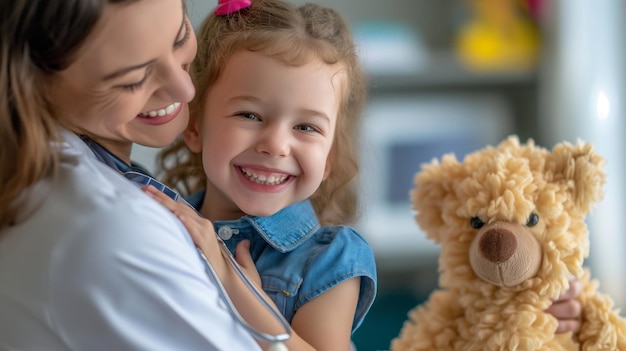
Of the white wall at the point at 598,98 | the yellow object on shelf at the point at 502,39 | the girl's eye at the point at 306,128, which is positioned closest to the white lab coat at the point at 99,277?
the girl's eye at the point at 306,128

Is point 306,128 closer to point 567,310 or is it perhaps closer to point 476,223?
point 476,223

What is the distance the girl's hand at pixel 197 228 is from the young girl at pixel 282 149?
0.13 meters

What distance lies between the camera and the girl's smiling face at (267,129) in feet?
3.38

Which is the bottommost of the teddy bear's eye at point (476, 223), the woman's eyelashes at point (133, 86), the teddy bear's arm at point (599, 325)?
the teddy bear's arm at point (599, 325)

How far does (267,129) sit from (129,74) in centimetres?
23

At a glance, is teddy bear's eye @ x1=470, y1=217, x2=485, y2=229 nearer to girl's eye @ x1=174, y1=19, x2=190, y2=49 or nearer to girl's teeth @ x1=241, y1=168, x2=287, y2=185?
girl's teeth @ x1=241, y1=168, x2=287, y2=185

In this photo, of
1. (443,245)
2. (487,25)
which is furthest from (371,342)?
(443,245)

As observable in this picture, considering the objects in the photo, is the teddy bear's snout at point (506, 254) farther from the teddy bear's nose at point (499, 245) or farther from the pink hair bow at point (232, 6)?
the pink hair bow at point (232, 6)

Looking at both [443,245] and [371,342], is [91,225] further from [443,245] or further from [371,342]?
[371,342]

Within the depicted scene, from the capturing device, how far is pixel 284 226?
108cm

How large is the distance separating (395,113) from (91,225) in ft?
7.64

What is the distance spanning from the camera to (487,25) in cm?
294

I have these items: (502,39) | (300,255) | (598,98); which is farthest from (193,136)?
(502,39)

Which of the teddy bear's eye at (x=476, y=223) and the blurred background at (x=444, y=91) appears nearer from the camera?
the teddy bear's eye at (x=476, y=223)
